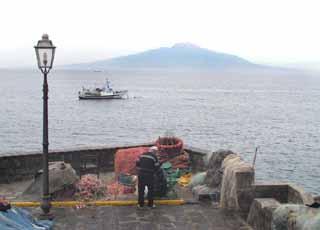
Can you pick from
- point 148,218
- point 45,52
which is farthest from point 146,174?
point 45,52

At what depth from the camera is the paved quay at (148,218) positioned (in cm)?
985

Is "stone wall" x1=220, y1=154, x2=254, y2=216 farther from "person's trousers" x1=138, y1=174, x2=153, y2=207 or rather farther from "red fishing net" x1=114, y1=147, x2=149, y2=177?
"red fishing net" x1=114, y1=147, x2=149, y2=177

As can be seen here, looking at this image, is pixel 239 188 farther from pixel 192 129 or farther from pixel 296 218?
pixel 192 129

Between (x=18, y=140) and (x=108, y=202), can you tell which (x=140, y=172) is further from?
(x=18, y=140)

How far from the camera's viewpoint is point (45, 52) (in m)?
9.76

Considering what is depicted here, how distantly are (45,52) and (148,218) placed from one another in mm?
3925

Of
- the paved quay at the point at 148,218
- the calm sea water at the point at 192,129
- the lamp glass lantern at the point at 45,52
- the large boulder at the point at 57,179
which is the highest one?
the lamp glass lantern at the point at 45,52

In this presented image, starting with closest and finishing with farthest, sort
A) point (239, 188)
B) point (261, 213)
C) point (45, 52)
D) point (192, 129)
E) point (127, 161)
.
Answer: point (261, 213), point (45, 52), point (239, 188), point (127, 161), point (192, 129)

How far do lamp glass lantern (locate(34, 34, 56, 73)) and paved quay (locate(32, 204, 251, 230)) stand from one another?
3048 millimetres

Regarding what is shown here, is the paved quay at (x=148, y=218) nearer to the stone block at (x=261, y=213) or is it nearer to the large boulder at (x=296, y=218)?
the stone block at (x=261, y=213)

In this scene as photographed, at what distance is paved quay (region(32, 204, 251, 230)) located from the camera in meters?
Answer: 9.85

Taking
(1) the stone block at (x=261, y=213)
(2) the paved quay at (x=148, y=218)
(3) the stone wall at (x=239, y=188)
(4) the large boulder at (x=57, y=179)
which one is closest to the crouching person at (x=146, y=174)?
(2) the paved quay at (x=148, y=218)

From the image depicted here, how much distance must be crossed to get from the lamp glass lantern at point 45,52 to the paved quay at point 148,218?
3048 millimetres

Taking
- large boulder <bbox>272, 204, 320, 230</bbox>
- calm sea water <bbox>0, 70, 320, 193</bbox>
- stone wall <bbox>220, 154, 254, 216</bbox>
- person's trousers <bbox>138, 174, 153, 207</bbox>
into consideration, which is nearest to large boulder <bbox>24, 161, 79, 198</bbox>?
person's trousers <bbox>138, 174, 153, 207</bbox>
